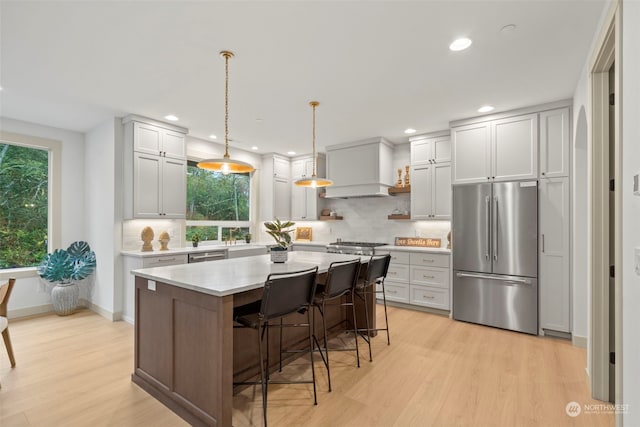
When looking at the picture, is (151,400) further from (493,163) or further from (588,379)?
(493,163)

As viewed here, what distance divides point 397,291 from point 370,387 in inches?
95.8

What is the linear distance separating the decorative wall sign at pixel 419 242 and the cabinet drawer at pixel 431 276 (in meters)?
0.65

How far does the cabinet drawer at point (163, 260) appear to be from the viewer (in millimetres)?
3918

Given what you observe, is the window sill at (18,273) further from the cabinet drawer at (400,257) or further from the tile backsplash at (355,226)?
the cabinet drawer at (400,257)

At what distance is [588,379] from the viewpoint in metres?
2.57

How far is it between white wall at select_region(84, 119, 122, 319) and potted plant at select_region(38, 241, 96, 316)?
0.20 metres

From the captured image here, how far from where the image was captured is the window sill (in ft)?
13.5

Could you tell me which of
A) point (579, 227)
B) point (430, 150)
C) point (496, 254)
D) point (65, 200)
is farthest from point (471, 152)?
point (65, 200)

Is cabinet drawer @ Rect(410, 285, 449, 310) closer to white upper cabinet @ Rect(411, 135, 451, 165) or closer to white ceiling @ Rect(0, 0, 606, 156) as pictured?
white upper cabinet @ Rect(411, 135, 451, 165)

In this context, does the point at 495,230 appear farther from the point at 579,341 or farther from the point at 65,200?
the point at 65,200

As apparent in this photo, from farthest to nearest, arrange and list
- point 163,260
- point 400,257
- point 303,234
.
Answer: point 303,234, point 400,257, point 163,260

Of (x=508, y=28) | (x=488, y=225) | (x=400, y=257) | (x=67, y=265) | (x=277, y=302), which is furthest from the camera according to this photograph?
(x=400, y=257)

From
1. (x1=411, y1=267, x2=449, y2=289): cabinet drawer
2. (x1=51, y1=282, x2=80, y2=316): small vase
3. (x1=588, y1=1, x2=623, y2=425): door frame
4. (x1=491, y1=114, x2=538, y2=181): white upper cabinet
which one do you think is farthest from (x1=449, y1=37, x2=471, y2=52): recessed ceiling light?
(x1=51, y1=282, x2=80, y2=316): small vase

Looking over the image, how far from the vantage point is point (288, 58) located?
2602 mm
